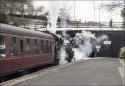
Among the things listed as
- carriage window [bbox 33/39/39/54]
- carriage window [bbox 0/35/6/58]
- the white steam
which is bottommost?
the white steam

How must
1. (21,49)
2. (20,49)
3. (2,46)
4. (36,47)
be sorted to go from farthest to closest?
(36,47) < (21,49) < (20,49) < (2,46)

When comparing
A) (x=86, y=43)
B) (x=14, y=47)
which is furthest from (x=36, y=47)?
(x=86, y=43)

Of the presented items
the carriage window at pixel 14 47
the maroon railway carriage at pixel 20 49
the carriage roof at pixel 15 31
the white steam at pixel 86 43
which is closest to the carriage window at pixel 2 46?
the maroon railway carriage at pixel 20 49

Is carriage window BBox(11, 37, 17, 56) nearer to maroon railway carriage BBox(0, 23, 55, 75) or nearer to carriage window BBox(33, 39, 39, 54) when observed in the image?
maroon railway carriage BBox(0, 23, 55, 75)

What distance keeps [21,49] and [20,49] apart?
0.82 feet

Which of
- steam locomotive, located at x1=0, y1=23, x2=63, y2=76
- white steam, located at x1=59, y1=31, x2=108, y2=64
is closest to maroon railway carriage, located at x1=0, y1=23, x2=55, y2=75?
steam locomotive, located at x1=0, y1=23, x2=63, y2=76


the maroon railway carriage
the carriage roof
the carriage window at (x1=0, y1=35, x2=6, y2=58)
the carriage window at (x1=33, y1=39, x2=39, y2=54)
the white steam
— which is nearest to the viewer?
the carriage window at (x1=0, y1=35, x2=6, y2=58)

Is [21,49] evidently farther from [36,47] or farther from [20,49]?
[36,47]

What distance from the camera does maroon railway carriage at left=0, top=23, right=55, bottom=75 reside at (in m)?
18.0

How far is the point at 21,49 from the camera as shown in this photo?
2089cm

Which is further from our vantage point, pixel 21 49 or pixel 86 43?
pixel 86 43

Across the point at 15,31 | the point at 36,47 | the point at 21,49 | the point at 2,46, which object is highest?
the point at 15,31

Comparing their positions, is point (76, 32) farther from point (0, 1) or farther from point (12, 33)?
point (12, 33)

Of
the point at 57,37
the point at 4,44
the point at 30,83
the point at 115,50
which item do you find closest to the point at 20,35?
the point at 4,44
